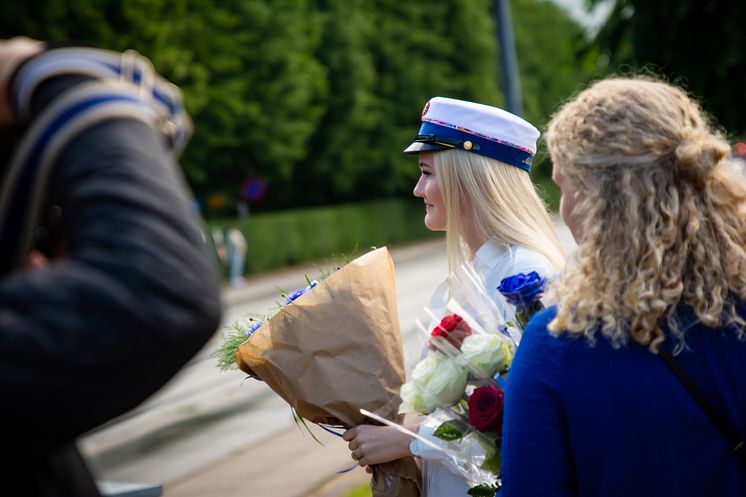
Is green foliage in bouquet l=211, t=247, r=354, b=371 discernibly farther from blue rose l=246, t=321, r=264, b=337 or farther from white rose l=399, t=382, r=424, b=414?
white rose l=399, t=382, r=424, b=414

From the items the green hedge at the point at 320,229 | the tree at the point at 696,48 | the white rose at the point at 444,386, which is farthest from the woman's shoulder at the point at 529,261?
the green hedge at the point at 320,229

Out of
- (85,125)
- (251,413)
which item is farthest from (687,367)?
(251,413)

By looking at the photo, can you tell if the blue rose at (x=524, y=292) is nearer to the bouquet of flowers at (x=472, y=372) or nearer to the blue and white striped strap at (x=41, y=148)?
the bouquet of flowers at (x=472, y=372)

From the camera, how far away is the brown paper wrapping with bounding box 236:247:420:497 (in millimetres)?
2475

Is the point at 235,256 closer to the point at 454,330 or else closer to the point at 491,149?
the point at 491,149

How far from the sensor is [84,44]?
3.64 ft

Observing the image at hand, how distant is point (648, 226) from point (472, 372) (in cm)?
65

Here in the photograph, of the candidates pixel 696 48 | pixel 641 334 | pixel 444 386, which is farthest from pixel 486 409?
Result: pixel 696 48

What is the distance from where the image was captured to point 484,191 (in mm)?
2863

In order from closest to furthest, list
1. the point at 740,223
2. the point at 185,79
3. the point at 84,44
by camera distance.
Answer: the point at 84,44 → the point at 740,223 → the point at 185,79

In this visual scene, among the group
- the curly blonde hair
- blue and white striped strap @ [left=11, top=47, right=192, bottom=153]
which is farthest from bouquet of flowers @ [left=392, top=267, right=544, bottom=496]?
blue and white striped strap @ [left=11, top=47, right=192, bottom=153]

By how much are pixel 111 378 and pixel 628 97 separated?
119 centimetres

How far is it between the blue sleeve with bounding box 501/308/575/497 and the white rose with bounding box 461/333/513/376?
1.09ft

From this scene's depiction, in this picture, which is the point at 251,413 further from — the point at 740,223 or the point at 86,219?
the point at 86,219
